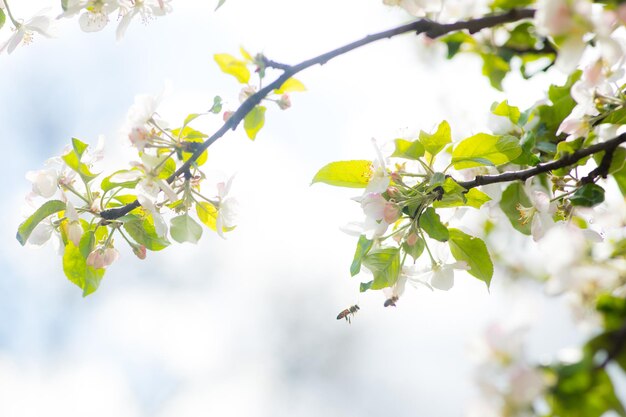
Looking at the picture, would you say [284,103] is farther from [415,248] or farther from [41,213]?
[41,213]

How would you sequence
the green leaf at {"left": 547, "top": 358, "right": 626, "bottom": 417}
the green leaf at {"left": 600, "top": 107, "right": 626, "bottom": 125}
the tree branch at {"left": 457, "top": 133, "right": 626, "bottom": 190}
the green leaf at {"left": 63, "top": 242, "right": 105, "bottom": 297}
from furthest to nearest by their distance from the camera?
1. the green leaf at {"left": 63, "top": 242, "right": 105, "bottom": 297}
2. the green leaf at {"left": 600, "top": 107, "right": 626, "bottom": 125}
3. the tree branch at {"left": 457, "top": 133, "right": 626, "bottom": 190}
4. the green leaf at {"left": 547, "top": 358, "right": 626, "bottom": 417}

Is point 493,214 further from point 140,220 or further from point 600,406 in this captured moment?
point 600,406

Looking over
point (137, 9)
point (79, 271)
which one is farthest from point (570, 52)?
point (79, 271)

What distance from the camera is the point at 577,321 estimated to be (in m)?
0.64

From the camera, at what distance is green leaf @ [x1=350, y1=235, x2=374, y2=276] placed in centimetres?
116

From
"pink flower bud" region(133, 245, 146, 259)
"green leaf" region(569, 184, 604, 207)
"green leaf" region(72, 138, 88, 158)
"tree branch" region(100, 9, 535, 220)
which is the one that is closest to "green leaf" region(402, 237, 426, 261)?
"green leaf" region(569, 184, 604, 207)

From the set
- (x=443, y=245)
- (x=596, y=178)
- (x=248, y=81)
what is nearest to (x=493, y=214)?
(x=443, y=245)

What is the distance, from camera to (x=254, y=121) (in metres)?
1.12

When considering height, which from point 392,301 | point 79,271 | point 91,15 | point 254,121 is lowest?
point 392,301

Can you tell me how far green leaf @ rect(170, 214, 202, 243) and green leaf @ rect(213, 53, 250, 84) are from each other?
245 millimetres

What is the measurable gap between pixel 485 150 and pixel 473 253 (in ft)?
0.59

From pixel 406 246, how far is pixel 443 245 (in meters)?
0.11

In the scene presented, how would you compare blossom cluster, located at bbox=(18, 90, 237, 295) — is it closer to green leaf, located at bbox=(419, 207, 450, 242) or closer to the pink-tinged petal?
green leaf, located at bbox=(419, 207, 450, 242)

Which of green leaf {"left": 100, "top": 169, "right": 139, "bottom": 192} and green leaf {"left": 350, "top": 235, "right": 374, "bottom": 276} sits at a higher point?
green leaf {"left": 100, "top": 169, "right": 139, "bottom": 192}
